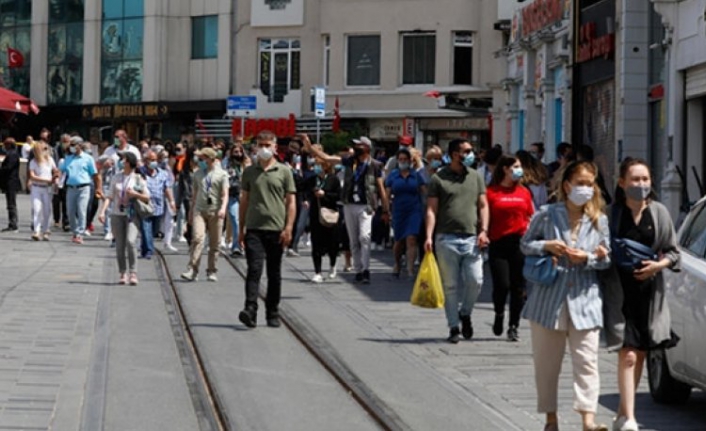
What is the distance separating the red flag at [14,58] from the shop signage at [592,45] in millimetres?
34792

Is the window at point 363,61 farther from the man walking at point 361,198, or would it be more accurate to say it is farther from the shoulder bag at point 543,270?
the shoulder bag at point 543,270

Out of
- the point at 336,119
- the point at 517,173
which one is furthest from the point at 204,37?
the point at 517,173

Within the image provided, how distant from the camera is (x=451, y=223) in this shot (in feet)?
49.3

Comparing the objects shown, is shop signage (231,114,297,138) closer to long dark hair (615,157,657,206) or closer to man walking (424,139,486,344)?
man walking (424,139,486,344)

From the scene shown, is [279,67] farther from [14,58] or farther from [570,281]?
[570,281]

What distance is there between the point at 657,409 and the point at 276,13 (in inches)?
1902

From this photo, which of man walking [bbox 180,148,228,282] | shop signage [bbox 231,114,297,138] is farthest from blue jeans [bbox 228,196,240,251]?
shop signage [bbox 231,114,297,138]

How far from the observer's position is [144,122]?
6291 cm

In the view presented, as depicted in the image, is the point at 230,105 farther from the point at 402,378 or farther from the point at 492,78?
the point at 402,378

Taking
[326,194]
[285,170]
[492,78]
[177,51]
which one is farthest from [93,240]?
[177,51]

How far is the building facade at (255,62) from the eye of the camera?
55.2 meters

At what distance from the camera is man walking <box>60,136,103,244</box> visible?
95.4 feet

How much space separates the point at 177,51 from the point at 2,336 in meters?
48.5

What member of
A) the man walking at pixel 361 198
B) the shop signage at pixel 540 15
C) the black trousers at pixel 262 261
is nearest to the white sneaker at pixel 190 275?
the man walking at pixel 361 198
